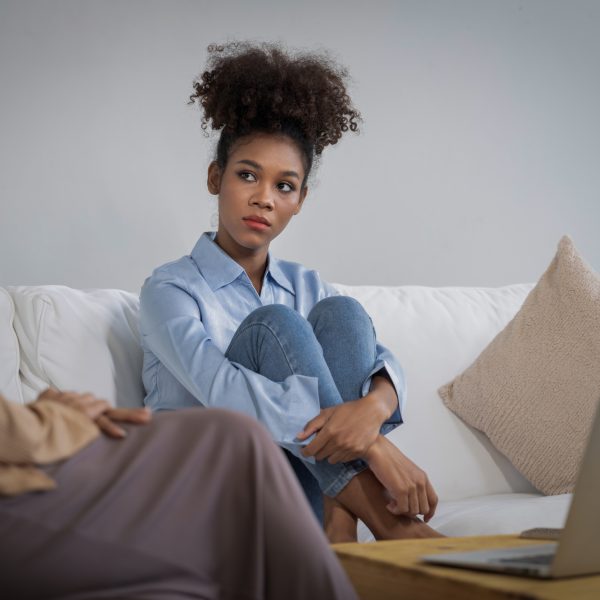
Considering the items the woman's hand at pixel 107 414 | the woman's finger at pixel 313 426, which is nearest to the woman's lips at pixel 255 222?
the woman's finger at pixel 313 426

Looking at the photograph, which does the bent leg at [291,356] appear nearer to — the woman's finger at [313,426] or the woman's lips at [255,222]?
the woman's finger at [313,426]

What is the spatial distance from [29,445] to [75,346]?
95cm

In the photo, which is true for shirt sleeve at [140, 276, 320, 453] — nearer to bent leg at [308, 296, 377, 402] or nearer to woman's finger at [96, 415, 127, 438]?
bent leg at [308, 296, 377, 402]

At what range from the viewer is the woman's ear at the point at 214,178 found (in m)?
2.03

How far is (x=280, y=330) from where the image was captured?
159cm

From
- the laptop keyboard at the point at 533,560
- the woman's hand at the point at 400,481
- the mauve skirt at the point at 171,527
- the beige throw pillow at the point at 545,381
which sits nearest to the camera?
the mauve skirt at the point at 171,527

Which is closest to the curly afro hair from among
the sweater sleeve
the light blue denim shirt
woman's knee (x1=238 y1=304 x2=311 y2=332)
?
the light blue denim shirt

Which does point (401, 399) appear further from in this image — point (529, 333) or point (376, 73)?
point (376, 73)

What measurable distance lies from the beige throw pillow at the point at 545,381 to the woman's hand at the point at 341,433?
0.60m

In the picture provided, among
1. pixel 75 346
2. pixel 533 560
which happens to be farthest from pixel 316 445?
pixel 533 560

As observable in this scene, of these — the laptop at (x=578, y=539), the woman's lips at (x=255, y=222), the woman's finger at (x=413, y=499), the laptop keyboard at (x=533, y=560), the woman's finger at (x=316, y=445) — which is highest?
the woman's lips at (x=255, y=222)

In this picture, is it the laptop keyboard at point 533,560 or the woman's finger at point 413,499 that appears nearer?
the laptop keyboard at point 533,560

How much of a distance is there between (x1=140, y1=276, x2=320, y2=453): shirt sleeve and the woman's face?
200mm

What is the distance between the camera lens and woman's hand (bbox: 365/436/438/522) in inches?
58.3
